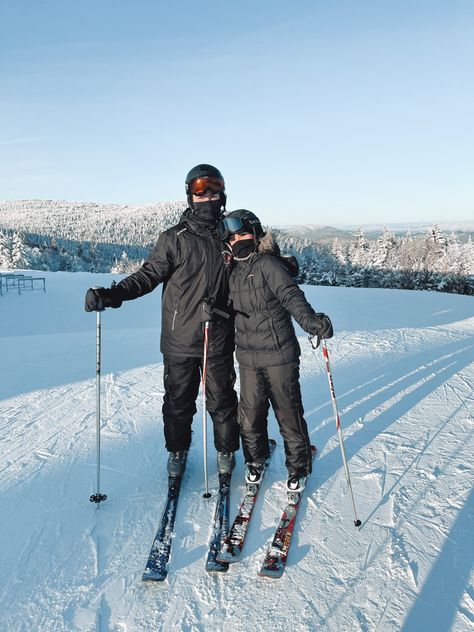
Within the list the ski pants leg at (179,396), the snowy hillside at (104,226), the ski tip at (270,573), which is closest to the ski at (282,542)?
the ski tip at (270,573)

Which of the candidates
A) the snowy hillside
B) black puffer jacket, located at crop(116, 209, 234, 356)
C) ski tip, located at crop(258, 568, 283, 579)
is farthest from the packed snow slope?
the snowy hillside

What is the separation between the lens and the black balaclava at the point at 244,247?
111 inches

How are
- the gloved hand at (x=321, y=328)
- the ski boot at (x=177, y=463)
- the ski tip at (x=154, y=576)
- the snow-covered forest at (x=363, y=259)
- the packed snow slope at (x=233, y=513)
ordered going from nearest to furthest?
the packed snow slope at (x=233, y=513)
the ski tip at (x=154, y=576)
the gloved hand at (x=321, y=328)
the ski boot at (x=177, y=463)
the snow-covered forest at (x=363, y=259)

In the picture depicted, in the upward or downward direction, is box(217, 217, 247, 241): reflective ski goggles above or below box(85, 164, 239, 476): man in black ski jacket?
above

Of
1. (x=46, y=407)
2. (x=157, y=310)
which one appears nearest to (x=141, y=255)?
(x=157, y=310)

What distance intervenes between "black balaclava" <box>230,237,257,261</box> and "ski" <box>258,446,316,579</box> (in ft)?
5.38

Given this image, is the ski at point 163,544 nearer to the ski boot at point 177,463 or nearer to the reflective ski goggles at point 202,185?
the ski boot at point 177,463

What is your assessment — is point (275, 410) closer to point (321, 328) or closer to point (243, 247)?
Result: point (321, 328)

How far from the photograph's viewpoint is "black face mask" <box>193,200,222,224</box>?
9.68 ft

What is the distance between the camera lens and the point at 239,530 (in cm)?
259

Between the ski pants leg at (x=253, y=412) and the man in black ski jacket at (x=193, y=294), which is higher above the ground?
the man in black ski jacket at (x=193, y=294)

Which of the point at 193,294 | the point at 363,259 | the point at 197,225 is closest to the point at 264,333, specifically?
the point at 193,294

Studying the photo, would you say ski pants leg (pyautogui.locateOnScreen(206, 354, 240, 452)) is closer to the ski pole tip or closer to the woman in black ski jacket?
the woman in black ski jacket

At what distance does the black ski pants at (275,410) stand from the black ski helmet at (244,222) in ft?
3.03
